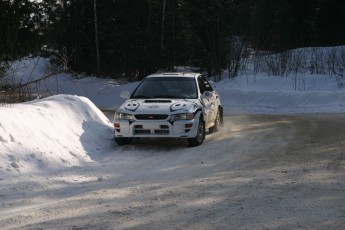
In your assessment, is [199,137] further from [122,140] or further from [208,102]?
[122,140]

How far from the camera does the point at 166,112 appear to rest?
10.3 m

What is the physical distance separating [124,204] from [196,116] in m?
4.71

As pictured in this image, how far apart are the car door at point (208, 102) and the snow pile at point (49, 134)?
2.31 m

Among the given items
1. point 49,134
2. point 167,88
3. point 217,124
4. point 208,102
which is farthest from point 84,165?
point 217,124

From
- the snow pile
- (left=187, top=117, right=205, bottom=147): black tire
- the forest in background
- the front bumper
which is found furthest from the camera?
the forest in background

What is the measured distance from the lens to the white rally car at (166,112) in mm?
10227

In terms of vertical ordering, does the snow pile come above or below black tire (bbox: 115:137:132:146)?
above

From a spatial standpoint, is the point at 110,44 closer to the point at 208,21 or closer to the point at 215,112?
the point at 208,21

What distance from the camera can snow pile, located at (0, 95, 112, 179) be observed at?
26.7 feet

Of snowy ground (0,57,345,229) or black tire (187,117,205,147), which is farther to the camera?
black tire (187,117,205,147)

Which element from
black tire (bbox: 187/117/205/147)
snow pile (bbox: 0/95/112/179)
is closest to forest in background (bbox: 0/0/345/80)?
black tire (bbox: 187/117/205/147)

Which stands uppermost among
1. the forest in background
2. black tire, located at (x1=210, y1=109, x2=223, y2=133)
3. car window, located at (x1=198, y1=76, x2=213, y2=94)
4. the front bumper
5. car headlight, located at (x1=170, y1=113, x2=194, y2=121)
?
the forest in background

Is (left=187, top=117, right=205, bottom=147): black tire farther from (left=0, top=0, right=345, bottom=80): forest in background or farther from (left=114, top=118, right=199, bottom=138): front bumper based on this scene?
(left=0, top=0, right=345, bottom=80): forest in background

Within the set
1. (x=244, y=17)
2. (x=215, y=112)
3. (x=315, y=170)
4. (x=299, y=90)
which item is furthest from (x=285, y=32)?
(x=315, y=170)
